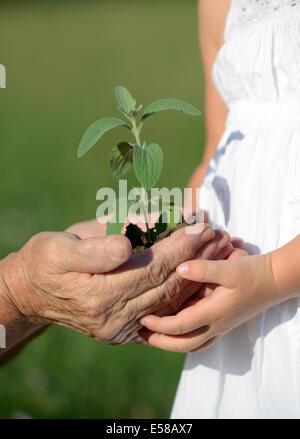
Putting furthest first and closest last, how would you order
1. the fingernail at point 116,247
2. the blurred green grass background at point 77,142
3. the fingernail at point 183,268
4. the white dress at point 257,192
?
the blurred green grass background at point 77,142
the white dress at point 257,192
the fingernail at point 183,268
the fingernail at point 116,247

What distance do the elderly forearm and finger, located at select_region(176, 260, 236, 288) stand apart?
420mm

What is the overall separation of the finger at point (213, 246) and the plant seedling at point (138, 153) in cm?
12

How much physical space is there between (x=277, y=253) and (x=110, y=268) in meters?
0.35

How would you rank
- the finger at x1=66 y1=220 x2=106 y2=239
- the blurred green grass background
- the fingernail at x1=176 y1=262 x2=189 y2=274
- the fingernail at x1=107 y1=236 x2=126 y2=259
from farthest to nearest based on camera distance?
the blurred green grass background
the finger at x1=66 y1=220 x2=106 y2=239
the fingernail at x1=176 y1=262 x2=189 y2=274
the fingernail at x1=107 y1=236 x2=126 y2=259

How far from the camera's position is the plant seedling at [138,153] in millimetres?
1114

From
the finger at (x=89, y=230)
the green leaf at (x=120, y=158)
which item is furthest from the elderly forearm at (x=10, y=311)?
the green leaf at (x=120, y=158)

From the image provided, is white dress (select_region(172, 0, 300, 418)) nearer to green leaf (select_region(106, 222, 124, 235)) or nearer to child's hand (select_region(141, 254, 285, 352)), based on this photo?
child's hand (select_region(141, 254, 285, 352))

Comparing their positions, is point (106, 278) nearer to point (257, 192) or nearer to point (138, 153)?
point (138, 153)

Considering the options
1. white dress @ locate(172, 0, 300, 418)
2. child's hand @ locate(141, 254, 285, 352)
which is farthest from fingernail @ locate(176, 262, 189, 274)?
white dress @ locate(172, 0, 300, 418)

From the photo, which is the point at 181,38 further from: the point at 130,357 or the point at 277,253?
the point at 277,253

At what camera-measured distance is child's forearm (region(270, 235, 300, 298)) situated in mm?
1090

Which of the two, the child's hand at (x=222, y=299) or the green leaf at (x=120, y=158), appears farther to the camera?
the green leaf at (x=120, y=158)

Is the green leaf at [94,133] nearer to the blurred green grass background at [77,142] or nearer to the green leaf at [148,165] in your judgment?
the green leaf at [148,165]
